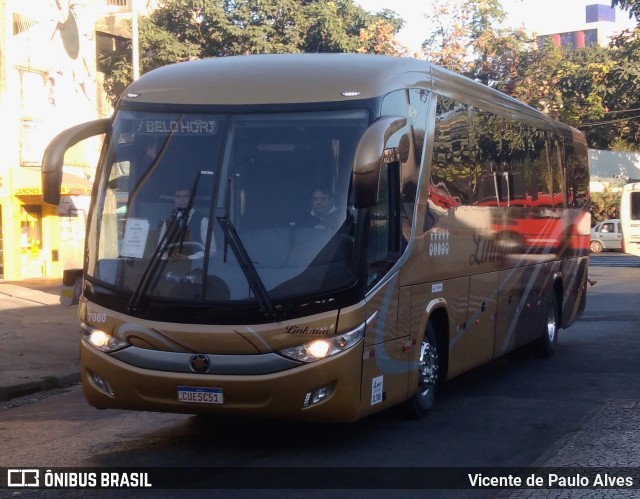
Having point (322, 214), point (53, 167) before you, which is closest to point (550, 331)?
point (322, 214)

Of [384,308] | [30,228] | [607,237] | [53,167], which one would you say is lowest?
[607,237]

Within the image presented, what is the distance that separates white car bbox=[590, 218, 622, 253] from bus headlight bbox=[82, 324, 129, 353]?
43629 millimetres

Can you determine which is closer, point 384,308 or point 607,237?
point 384,308

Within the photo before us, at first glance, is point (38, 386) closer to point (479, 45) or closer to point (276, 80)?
point (276, 80)

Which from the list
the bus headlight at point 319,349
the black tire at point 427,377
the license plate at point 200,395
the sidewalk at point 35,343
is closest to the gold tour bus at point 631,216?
the sidewalk at point 35,343

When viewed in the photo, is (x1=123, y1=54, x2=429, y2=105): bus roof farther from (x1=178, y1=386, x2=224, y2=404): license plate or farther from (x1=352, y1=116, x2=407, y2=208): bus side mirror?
(x1=178, y1=386, x2=224, y2=404): license plate

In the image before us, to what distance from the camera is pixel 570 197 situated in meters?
14.9

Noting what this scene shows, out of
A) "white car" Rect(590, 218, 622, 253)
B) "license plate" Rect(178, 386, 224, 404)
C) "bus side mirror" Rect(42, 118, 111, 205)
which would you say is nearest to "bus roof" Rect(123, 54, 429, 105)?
"bus side mirror" Rect(42, 118, 111, 205)

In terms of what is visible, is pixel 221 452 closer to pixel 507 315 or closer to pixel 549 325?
pixel 507 315

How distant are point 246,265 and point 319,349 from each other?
0.82m

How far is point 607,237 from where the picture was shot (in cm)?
4888

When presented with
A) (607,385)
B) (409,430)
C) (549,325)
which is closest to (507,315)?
(607,385)

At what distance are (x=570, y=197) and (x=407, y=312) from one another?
7.08m

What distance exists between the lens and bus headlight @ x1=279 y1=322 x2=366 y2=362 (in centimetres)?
738
